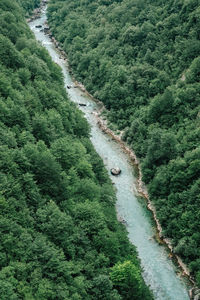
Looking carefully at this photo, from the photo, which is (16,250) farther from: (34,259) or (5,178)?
(5,178)

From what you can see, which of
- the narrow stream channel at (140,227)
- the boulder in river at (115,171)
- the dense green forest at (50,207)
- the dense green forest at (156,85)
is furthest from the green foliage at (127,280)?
the boulder in river at (115,171)

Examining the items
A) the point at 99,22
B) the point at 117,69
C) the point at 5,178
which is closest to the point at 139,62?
the point at 117,69

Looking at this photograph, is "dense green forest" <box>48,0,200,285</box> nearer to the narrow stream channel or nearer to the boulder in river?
the narrow stream channel

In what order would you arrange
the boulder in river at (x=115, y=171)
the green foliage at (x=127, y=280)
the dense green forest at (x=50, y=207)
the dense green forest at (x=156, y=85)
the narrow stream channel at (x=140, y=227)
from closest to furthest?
the dense green forest at (x=50, y=207)
the green foliage at (x=127, y=280)
the narrow stream channel at (x=140, y=227)
the dense green forest at (x=156, y=85)
the boulder in river at (x=115, y=171)

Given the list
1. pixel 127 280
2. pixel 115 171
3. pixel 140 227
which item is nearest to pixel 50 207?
pixel 127 280

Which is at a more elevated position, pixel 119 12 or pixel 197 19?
pixel 197 19

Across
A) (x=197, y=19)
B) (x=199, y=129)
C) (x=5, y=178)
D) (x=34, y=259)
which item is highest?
(x=197, y=19)

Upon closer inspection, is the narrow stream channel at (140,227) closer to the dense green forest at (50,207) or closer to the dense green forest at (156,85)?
the dense green forest at (156,85)

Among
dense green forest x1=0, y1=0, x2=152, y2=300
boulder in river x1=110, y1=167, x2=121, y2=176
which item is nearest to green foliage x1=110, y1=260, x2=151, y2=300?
dense green forest x1=0, y1=0, x2=152, y2=300
